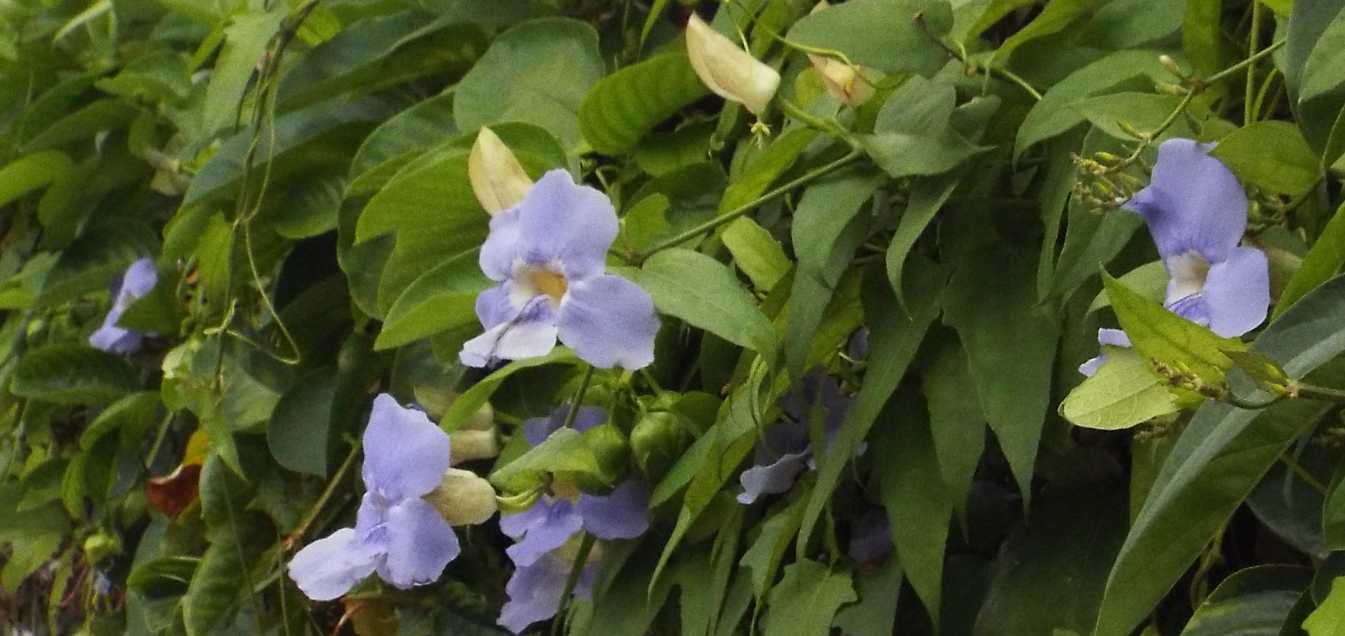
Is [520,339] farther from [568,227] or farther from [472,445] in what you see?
[472,445]

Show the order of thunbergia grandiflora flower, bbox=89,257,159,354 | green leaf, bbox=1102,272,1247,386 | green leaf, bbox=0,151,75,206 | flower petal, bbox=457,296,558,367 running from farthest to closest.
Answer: green leaf, bbox=0,151,75,206
thunbergia grandiflora flower, bbox=89,257,159,354
flower petal, bbox=457,296,558,367
green leaf, bbox=1102,272,1247,386

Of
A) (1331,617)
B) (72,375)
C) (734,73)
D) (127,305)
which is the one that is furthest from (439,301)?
(72,375)

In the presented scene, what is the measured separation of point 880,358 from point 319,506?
0.49 metres

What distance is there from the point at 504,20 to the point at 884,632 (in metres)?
0.51

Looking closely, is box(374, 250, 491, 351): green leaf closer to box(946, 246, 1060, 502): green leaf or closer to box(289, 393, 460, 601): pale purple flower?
box(289, 393, 460, 601): pale purple flower

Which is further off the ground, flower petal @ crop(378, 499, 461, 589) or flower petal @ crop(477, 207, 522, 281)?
flower petal @ crop(477, 207, 522, 281)

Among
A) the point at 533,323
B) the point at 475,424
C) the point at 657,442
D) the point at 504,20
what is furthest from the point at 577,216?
the point at 504,20

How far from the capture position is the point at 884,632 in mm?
660

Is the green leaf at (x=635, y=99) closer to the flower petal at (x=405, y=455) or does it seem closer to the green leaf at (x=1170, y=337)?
the flower petal at (x=405, y=455)

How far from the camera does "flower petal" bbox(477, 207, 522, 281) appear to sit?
623mm

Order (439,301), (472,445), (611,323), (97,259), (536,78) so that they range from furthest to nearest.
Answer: (97,259)
(536,78)
(472,445)
(439,301)
(611,323)

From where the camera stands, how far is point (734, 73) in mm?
673

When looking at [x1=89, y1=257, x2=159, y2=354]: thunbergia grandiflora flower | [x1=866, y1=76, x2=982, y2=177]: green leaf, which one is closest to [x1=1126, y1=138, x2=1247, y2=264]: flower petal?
[x1=866, y1=76, x2=982, y2=177]: green leaf

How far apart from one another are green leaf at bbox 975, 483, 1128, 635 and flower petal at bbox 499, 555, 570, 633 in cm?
23
